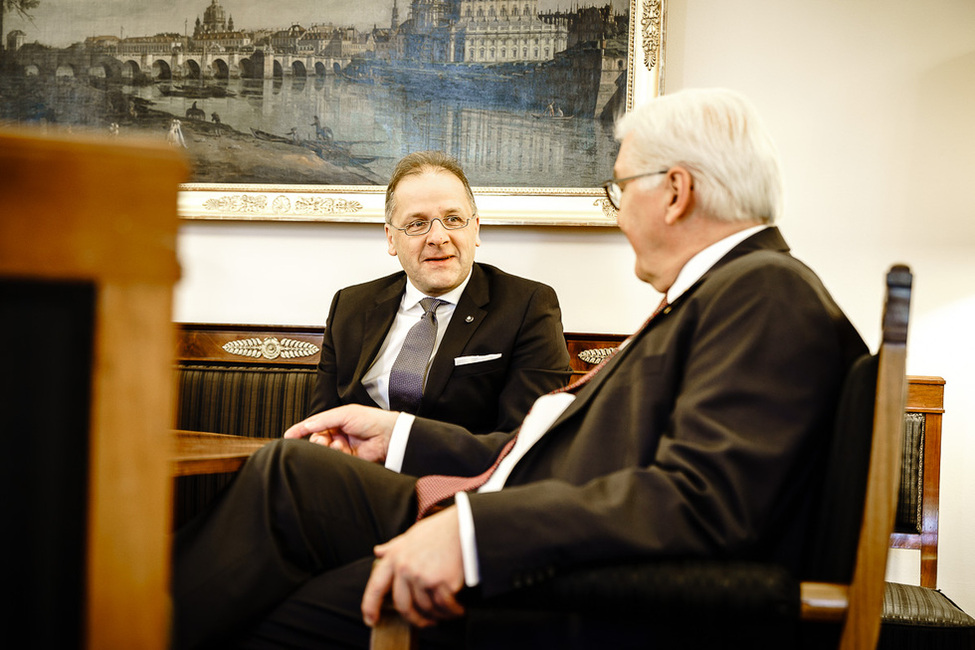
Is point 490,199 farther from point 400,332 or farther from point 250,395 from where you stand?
point 250,395

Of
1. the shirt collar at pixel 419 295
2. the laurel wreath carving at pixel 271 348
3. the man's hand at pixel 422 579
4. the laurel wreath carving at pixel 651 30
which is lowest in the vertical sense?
the man's hand at pixel 422 579

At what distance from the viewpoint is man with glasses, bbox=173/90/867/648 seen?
1155 millimetres

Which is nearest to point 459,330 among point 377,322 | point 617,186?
point 377,322

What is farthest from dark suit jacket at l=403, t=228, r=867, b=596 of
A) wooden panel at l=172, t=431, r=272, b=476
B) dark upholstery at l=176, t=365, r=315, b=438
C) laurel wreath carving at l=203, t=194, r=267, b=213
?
laurel wreath carving at l=203, t=194, r=267, b=213

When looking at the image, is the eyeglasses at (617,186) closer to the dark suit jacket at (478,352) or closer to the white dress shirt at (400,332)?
the dark suit jacket at (478,352)

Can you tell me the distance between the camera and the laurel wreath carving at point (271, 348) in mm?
3088

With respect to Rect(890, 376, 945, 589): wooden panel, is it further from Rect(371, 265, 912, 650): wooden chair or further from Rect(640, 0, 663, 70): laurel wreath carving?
Rect(371, 265, 912, 650): wooden chair

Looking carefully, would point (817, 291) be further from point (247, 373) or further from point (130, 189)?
point (247, 373)

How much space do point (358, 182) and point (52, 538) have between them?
8.59 feet

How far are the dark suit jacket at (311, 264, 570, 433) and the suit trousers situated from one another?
0.97 metres

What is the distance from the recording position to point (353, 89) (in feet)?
10.4

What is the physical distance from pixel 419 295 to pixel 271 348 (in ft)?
2.49

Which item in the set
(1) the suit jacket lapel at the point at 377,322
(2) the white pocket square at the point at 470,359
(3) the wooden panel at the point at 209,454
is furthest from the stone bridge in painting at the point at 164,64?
(3) the wooden panel at the point at 209,454

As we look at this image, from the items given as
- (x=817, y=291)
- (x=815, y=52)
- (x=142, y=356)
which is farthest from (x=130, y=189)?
(x=815, y=52)
